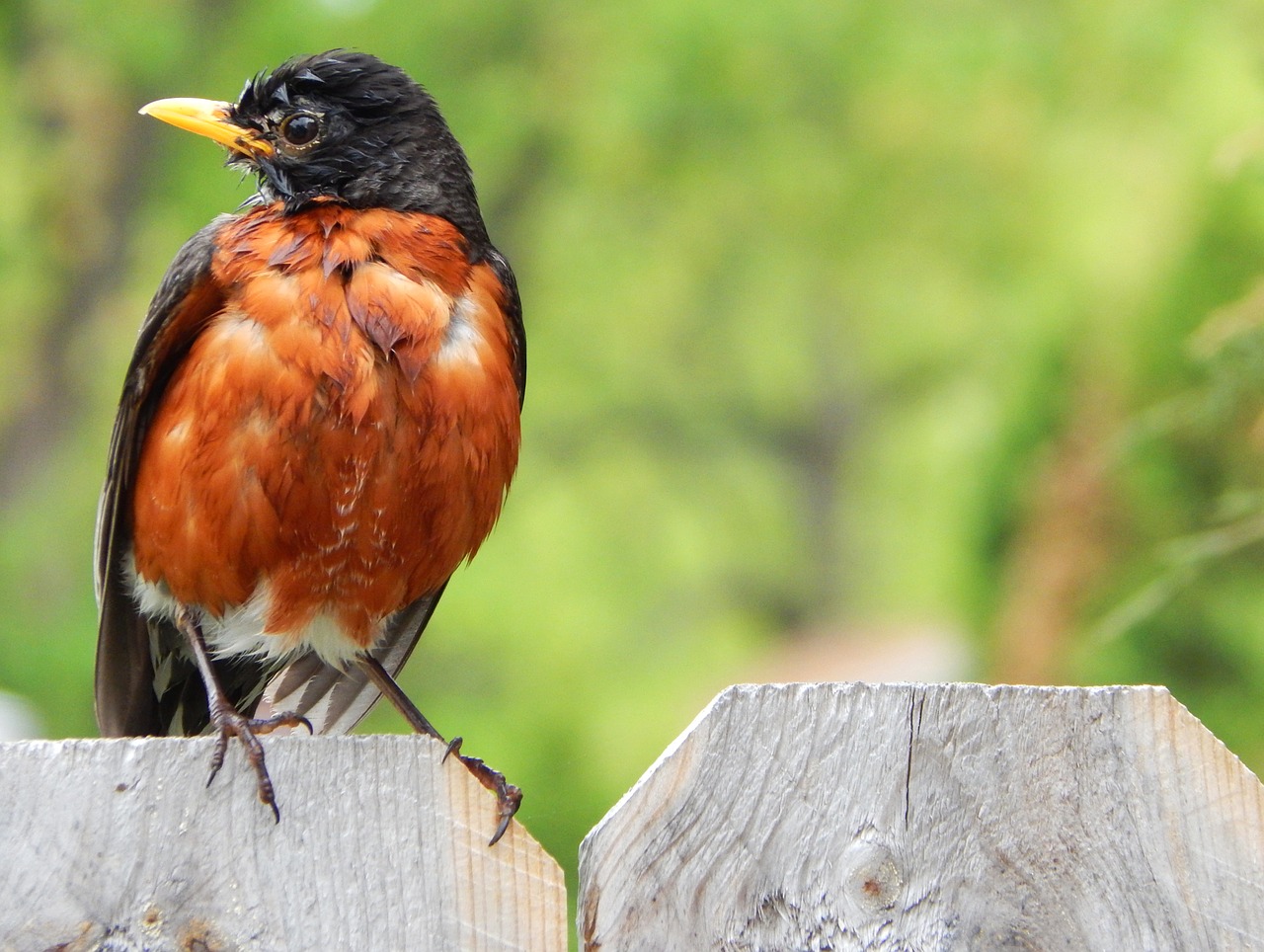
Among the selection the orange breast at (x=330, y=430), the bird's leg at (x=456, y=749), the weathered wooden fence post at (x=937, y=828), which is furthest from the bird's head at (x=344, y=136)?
the weathered wooden fence post at (x=937, y=828)

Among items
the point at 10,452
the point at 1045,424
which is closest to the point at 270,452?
the point at 1045,424

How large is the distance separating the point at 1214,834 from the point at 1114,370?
13.3 ft

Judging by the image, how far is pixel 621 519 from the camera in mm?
15117

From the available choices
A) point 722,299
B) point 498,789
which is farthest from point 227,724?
point 722,299

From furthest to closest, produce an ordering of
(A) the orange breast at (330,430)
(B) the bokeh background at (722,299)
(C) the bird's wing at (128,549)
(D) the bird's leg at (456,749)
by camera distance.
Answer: (B) the bokeh background at (722,299), (C) the bird's wing at (128,549), (A) the orange breast at (330,430), (D) the bird's leg at (456,749)

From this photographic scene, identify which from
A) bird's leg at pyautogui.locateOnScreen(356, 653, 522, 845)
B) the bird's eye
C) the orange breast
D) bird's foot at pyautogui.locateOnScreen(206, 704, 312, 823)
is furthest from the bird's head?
bird's foot at pyautogui.locateOnScreen(206, 704, 312, 823)

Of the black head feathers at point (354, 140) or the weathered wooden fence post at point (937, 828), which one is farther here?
the black head feathers at point (354, 140)

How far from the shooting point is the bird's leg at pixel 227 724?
69.8 inches

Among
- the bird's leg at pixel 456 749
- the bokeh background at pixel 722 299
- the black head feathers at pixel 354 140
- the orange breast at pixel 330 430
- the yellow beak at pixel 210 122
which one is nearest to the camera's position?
the bird's leg at pixel 456 749

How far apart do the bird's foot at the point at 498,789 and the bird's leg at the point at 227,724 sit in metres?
0.22

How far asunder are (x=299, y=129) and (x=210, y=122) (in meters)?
0.24

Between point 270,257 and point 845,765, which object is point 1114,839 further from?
point 270,257

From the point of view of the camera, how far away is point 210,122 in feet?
11.8

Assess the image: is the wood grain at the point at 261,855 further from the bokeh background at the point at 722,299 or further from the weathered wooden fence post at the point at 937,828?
the bokeh background at the point at 722,299
